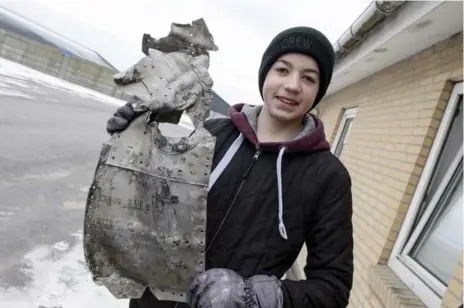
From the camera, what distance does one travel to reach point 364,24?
12.5ft

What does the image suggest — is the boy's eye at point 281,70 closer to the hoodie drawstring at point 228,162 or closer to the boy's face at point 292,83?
the boy's face at point 292,83

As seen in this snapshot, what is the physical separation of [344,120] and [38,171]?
4688 mm

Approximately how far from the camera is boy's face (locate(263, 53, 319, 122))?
4.28 feet

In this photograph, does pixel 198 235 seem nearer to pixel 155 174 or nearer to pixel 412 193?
pixel 155 174

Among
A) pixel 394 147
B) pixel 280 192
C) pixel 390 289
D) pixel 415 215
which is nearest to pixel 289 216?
pixel 280 192

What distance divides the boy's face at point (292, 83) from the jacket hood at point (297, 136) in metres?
0.06

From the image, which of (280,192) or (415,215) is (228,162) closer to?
(280,192)

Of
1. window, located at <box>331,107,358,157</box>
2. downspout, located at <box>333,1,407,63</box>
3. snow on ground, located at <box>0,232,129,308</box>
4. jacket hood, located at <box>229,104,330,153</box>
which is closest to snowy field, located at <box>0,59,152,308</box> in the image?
snow on ground, located at <box>0,232,129,308</box>

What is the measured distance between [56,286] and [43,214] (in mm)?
1187

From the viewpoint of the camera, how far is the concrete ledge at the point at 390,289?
2.32m

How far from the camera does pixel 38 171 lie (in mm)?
4648

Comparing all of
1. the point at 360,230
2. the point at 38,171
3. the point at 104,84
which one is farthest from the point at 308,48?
the point at 104,84

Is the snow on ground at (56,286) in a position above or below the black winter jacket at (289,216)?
below

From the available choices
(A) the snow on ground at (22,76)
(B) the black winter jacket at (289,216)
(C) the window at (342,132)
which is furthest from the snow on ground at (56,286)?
(A) the snow on ground at (22,76)
